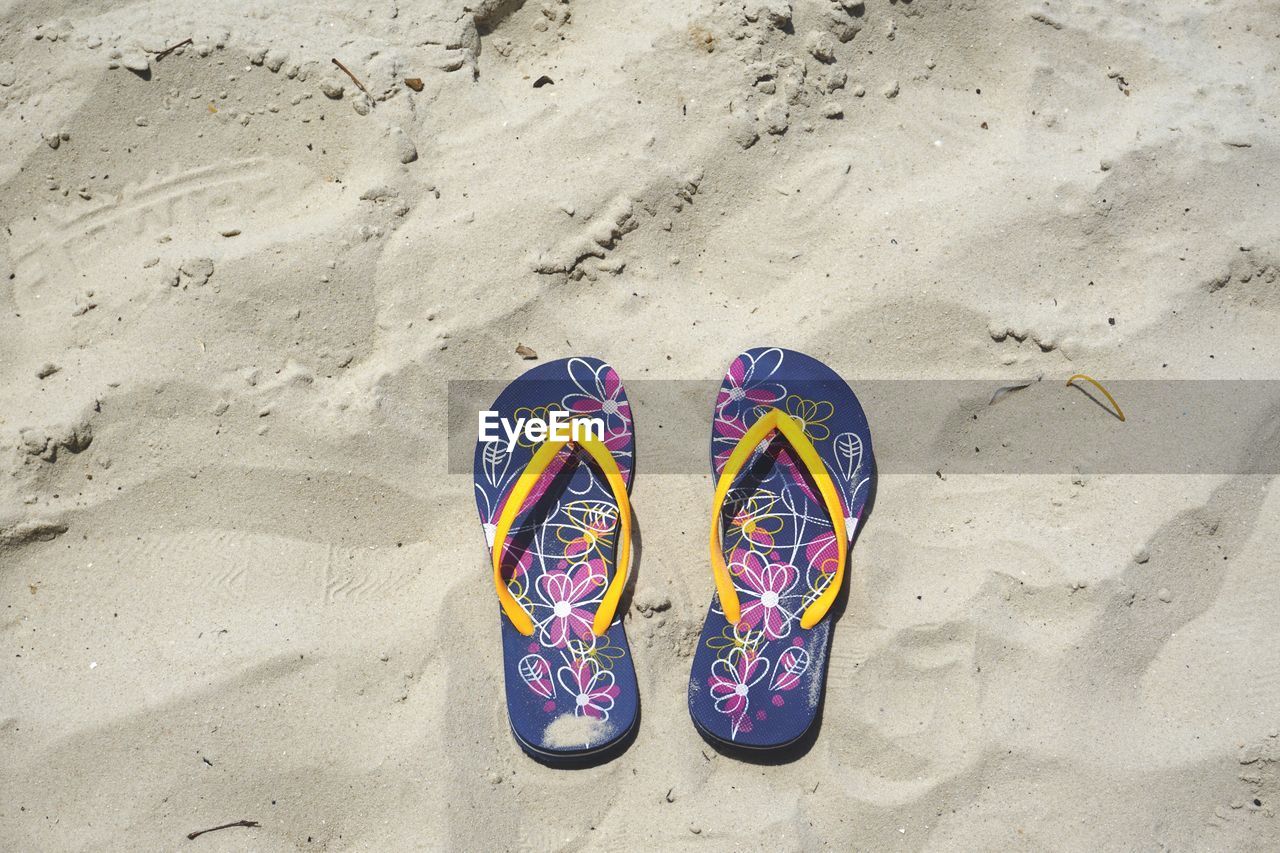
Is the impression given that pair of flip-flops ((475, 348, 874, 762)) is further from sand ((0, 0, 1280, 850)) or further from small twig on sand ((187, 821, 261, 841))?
small twig on sand ((187, 821, 261, 841))

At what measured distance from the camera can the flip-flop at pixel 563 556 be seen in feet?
5.16

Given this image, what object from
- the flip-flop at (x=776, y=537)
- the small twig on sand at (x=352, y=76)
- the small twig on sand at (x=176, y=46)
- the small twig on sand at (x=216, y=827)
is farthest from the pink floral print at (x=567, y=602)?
the small twig on sand at (x=176, y=46)

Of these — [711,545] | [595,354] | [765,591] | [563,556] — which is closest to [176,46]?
[595,354]

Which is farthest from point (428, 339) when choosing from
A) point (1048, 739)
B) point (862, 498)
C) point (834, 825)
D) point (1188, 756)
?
point (1188, 756)

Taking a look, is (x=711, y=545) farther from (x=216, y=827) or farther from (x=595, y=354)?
(x=216, y=827)

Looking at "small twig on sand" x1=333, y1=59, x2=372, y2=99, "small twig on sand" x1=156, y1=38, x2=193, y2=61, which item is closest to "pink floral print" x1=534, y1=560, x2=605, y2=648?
"small twig on sand" x1=333, y1=59, x2=372, y2=99

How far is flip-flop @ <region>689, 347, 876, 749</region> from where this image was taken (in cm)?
157

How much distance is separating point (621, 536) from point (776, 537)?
0.29m

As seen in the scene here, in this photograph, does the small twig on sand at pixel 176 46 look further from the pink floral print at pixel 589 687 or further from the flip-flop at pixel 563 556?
the pink floral print at pixel 589 687

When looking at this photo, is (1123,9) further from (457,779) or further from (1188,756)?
(457,779)

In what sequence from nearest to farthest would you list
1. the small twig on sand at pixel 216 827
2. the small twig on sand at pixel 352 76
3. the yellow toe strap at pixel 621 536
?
1. the small twig on sand at pixel 216 827
2. the yellow toe strap at pixel 621 536
3. the small twig on sand at pixel 352 76

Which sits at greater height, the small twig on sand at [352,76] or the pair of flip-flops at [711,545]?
the small twig on sand at [352,76]

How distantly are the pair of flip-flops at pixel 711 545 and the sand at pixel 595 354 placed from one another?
0.15 ft

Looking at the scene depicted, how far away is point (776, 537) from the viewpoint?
1725mm
